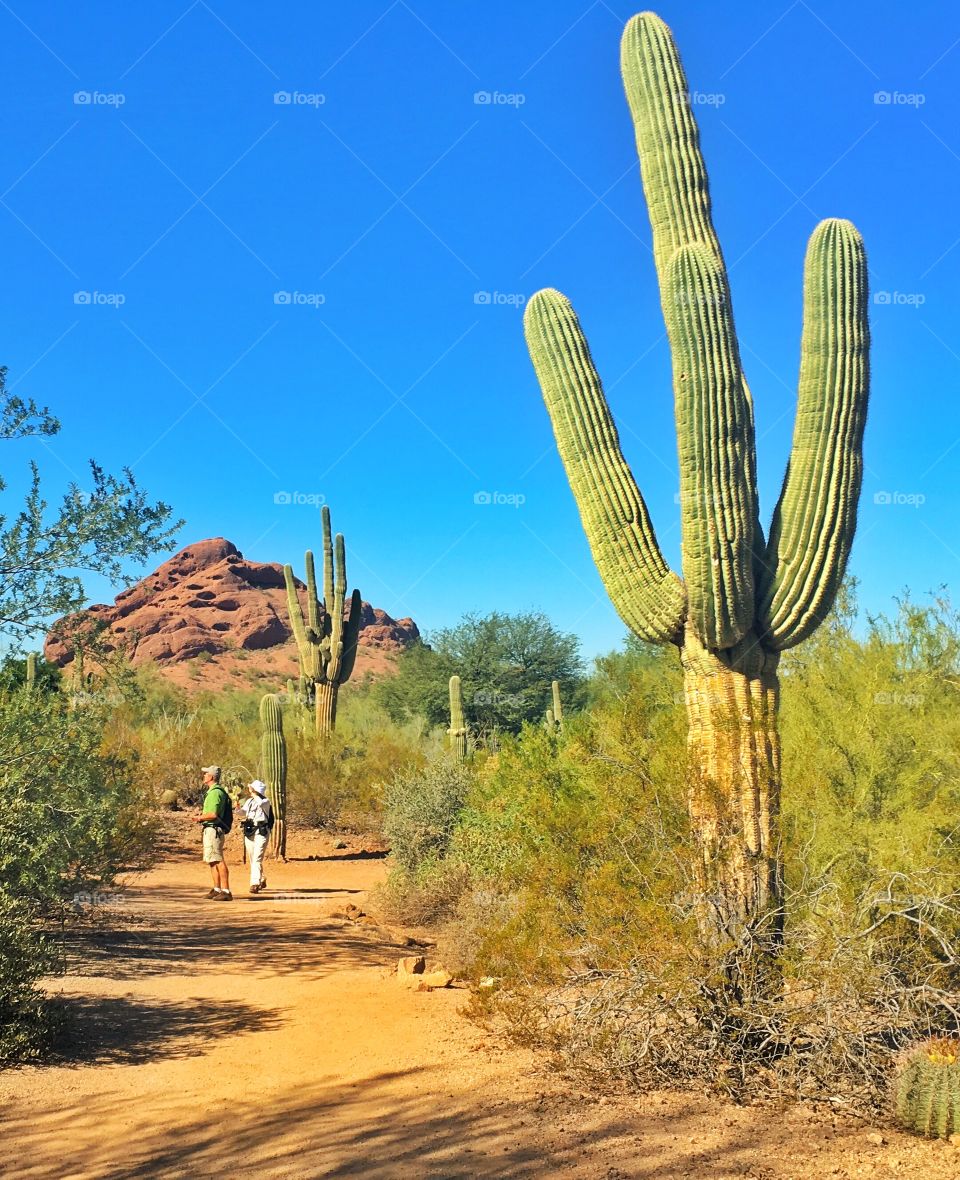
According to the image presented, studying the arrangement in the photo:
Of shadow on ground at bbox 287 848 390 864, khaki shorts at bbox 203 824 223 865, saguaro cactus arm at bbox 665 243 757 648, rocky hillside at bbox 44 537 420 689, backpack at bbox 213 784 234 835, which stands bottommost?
shadow on ground at bbox 287 848 390 864

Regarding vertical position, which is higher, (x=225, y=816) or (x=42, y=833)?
(x=42, y=833)

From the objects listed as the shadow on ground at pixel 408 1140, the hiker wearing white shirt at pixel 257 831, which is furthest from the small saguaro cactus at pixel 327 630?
the shadow on ground at pixel 408 1140

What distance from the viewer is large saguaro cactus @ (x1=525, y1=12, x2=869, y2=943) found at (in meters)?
5.93

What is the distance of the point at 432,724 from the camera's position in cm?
3372

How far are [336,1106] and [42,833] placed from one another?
2783 mm

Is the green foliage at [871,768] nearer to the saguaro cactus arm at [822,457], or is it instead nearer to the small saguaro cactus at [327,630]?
the saguaro cactus arm at [822,457]

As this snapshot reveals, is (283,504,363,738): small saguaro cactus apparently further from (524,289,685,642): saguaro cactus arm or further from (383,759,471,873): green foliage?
(524,289,685,642): saguaro cactus arm

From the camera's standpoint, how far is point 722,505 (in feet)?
20.4

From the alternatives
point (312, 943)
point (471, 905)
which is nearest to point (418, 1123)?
point (471, 905)

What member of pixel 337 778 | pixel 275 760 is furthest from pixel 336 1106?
pixel 337 778

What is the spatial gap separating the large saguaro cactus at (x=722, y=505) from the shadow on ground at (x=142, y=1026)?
3401 millimetres

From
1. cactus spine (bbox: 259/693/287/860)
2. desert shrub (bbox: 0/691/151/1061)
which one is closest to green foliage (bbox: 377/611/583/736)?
cactus spine (bbox: 259/693/287/860)

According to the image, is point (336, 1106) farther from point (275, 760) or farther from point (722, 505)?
point (275, 760)

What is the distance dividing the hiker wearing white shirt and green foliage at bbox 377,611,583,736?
60.0 feet
